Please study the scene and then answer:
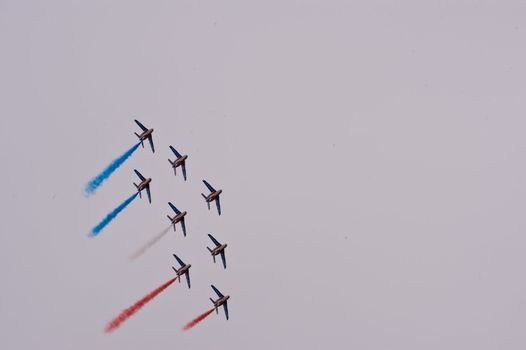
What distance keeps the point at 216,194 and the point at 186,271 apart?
949 centimetres

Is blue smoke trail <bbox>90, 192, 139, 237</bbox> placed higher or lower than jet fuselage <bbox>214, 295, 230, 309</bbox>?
higher

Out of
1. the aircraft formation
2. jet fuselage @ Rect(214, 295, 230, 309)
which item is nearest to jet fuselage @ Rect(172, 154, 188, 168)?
the aircraft formation

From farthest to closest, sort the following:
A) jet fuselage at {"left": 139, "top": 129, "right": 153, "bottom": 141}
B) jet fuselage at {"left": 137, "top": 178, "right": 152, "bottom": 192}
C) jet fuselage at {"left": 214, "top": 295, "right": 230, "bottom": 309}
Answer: jet fuselage at {"left": 214, "top": 295, "right": 230, "bottom": 309} < jet fuselage at {"left": 137, "top": 178, "right": 152, "bottom": 192} < jet fuselage at {"left": 139, "top": 129, "right": 153, "bottom": 141}

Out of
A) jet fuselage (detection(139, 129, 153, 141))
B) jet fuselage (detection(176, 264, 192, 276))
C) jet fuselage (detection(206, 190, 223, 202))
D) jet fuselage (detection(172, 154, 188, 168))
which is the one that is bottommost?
jet fuselage (detection(176, 264, 192, 276))

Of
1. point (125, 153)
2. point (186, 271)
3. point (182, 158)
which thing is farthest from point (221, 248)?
point (125, 153)

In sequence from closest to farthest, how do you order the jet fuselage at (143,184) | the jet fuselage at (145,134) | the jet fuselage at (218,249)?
the jet fuselage at (145,134), the jet fuselage at (143,184), the jet fuselage at (218,249)

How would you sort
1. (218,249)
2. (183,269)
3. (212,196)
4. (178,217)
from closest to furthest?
(212,196) < (178,217) < (218,249) < (183,269)

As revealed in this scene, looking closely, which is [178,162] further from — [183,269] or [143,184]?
[183,269]

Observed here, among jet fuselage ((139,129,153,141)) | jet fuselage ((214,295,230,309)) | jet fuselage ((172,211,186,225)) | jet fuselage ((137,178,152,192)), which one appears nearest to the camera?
jet fuselage ((139,129,153,141))

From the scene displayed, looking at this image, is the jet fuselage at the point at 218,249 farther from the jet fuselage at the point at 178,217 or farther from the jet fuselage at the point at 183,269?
the jet fuselage at the point at 178,217

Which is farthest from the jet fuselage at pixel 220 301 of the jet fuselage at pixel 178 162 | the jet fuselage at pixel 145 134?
the jet fuselage at pixel 145 134

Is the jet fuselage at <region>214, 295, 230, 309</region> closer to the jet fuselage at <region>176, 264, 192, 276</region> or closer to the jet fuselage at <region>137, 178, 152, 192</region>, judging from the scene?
the jet fuselage at <region>176, 264, 192, 276</region>

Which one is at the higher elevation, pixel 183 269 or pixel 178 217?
pixel 178 217

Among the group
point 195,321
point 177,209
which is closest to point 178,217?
point 177,209
